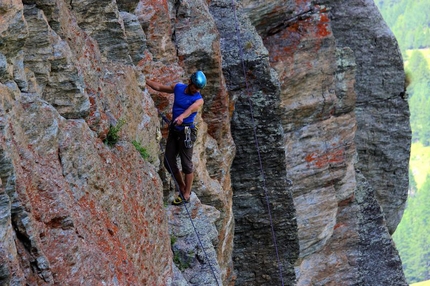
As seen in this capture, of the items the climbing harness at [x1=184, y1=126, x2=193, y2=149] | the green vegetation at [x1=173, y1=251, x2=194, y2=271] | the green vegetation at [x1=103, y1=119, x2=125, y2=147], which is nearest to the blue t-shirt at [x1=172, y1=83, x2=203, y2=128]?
the climbing harness at [x1=184, y1=126, x2=193, y2=149]

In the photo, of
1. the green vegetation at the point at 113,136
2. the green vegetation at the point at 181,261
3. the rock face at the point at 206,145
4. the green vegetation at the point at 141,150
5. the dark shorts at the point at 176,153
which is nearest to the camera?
the rock face at the point at 206,145

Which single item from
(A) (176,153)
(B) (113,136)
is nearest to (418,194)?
(A) (176,153)

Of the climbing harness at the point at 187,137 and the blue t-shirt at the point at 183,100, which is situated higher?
the blue t-shirt at the point at 183,100

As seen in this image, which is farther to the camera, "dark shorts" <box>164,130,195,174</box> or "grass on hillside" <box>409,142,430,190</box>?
"grass on hillside" <box>409,142,430,190</box>

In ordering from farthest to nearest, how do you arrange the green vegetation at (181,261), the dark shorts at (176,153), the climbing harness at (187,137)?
1. the dark shorts at (176,153)
2. the climbing harness at (187,137)
3. the green vegetation at (181,261)

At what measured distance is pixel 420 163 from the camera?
15800cm

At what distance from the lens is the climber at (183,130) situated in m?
10.8

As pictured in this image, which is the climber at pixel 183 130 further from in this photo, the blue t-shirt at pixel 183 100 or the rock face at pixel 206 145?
the rock face at pixel 206 145

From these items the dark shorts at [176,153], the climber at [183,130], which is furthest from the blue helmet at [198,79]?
the dark shorts at [176,153]

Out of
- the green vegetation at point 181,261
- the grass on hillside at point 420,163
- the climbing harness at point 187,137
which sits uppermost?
the climbing harness at point 187,137

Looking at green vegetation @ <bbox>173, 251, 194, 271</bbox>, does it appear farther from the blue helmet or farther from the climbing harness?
the blue helmet

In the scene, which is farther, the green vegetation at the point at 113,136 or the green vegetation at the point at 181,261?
the green vegetation at the point at 181,261

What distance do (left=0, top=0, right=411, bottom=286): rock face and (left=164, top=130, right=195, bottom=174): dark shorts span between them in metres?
0.22

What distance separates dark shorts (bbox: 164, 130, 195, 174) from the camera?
36.4ft
